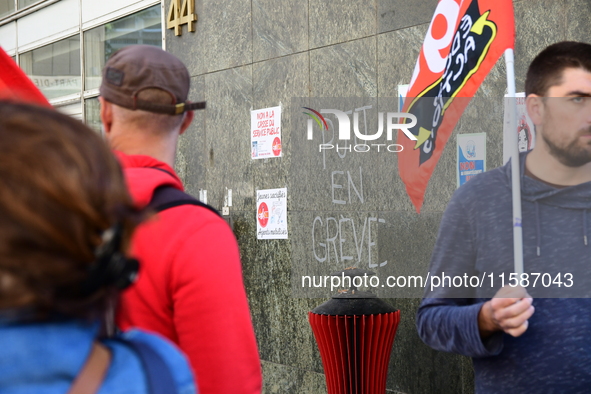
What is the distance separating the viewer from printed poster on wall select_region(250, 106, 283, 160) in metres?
7.20

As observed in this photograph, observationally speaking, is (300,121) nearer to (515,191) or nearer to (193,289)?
(515,191)

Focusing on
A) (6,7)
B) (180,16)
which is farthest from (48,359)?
(6,7)

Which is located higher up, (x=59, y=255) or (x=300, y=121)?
(x=300, y=121)

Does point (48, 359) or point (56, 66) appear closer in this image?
point (48, 359)

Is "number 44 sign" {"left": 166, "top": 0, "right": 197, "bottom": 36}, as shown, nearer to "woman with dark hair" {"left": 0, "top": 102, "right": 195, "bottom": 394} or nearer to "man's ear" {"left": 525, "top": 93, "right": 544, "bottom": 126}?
"man's ear" {"left": 525, "top": 93, "right": 544, "bottom": 126}

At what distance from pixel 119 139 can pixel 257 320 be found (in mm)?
5514

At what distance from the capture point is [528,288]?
7.70 ft

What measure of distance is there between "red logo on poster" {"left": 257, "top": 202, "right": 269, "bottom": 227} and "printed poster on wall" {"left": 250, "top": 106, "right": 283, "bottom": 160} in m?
0.50

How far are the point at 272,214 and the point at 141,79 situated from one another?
5.20 meters

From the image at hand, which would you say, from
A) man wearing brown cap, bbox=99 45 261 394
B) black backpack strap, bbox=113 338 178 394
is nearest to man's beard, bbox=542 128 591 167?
man wearing brown cap, bbox=99 45 261 394

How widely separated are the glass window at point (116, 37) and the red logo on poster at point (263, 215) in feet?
8.88

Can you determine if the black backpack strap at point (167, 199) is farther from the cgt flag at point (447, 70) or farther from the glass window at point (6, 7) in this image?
the glass window at point (6, 7)

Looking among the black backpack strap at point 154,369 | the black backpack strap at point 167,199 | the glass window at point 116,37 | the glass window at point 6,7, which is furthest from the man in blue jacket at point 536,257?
the glass window at point 6,7

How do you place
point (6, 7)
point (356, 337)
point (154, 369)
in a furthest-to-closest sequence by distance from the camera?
point (6, 7)
point (356, 337)
point (154, 369)
